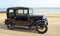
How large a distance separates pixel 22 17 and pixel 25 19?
0.27 meters

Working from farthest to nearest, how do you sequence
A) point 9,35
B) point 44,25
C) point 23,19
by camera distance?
point 23,19, point 44,25, point 9,35

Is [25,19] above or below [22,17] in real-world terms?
below

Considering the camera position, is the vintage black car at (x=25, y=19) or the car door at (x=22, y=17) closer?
the vintage black car at (x=25, y=19)

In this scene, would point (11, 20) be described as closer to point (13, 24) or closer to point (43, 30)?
point (13, 24)

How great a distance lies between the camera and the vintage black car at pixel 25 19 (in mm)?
11656

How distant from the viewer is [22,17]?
12.3 m

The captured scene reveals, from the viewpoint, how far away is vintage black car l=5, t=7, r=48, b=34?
11656mm

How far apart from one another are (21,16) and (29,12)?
2.06 feet

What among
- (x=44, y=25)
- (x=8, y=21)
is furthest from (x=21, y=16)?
(x=44, y=25)

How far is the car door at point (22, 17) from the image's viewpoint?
1216cm

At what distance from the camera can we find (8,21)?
12586mm

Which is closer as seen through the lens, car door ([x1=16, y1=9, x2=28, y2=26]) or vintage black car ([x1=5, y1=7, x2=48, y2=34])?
vintage black car ([x1=5, y1=7, x2=48, y2=34])

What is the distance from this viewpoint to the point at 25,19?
12.2 m

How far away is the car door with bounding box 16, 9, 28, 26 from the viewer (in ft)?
39.9
